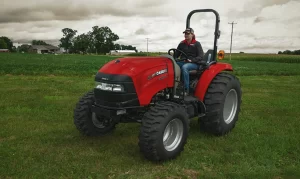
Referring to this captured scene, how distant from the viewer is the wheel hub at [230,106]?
6011 millimetres

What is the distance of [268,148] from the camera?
4.97m

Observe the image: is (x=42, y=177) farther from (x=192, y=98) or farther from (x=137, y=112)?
(x=192, y=98)

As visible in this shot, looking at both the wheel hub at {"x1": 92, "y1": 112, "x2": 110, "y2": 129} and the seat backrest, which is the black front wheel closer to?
the wheel hub at {"x1": 92, "y1": 112, "x2": 110, "y2": 129}

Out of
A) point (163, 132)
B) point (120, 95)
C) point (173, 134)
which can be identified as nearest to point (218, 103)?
point (173, 134)

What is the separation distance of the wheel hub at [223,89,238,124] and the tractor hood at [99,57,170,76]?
6.38 feet

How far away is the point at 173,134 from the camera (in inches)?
181

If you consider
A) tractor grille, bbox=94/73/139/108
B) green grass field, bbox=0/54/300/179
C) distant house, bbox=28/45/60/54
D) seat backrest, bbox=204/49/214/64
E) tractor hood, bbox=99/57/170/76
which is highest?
distant house, bbox=28/45/60/54

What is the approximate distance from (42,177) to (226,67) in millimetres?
3878

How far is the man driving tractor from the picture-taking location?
16.9ft

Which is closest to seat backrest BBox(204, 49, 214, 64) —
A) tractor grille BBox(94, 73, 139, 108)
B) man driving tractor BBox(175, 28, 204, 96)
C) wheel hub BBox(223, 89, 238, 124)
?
man driving tractor BBox(175, 28, 204, 96)

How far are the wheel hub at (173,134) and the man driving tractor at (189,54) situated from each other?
0.88 metres

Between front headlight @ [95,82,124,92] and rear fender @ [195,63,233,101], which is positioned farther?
rear fender @ [195,63,233,101]

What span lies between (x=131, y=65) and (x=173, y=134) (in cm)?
122

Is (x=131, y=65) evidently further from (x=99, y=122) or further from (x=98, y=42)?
(x=98, y=42)
